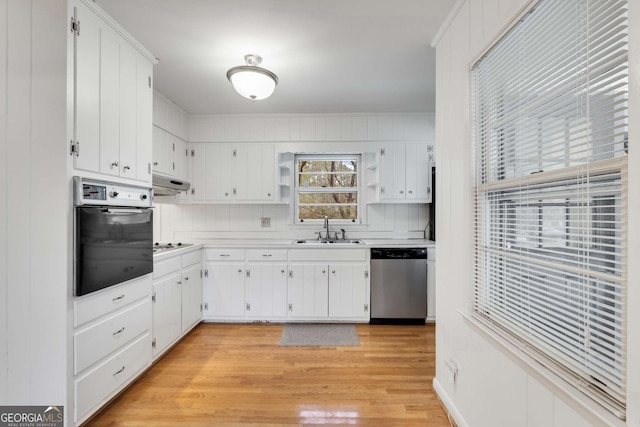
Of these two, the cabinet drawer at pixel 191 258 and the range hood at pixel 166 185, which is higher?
the range hood at pixel 166 185

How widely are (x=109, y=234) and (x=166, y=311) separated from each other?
3.45 feet

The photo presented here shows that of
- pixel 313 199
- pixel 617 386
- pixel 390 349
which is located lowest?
pixel 390 349

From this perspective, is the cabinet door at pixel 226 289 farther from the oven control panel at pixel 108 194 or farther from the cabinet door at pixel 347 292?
the oven control panel at pixel 108 194

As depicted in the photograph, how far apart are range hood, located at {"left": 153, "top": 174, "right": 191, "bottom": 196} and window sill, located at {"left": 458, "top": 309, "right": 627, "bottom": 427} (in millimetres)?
2719

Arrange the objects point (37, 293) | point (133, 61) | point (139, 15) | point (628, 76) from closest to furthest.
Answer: point (628, 76)
point (37, 293)
point (139, 15)
point (133, 61)

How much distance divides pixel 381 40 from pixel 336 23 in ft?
1.20

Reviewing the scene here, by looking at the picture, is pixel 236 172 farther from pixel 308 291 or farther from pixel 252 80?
pixel 308 291

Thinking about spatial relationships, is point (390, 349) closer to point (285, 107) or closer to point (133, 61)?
point (285, 107)

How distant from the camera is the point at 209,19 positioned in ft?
5.90

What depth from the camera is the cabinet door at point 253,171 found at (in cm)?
348

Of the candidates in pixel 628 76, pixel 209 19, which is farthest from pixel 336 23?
pixel 628 76

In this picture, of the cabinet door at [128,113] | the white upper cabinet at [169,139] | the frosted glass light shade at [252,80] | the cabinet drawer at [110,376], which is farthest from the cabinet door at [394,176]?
the cabinet drawer at [110,376]

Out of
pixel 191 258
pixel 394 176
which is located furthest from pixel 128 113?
pixel 394 176

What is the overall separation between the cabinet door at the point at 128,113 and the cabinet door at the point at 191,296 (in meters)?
1.26
